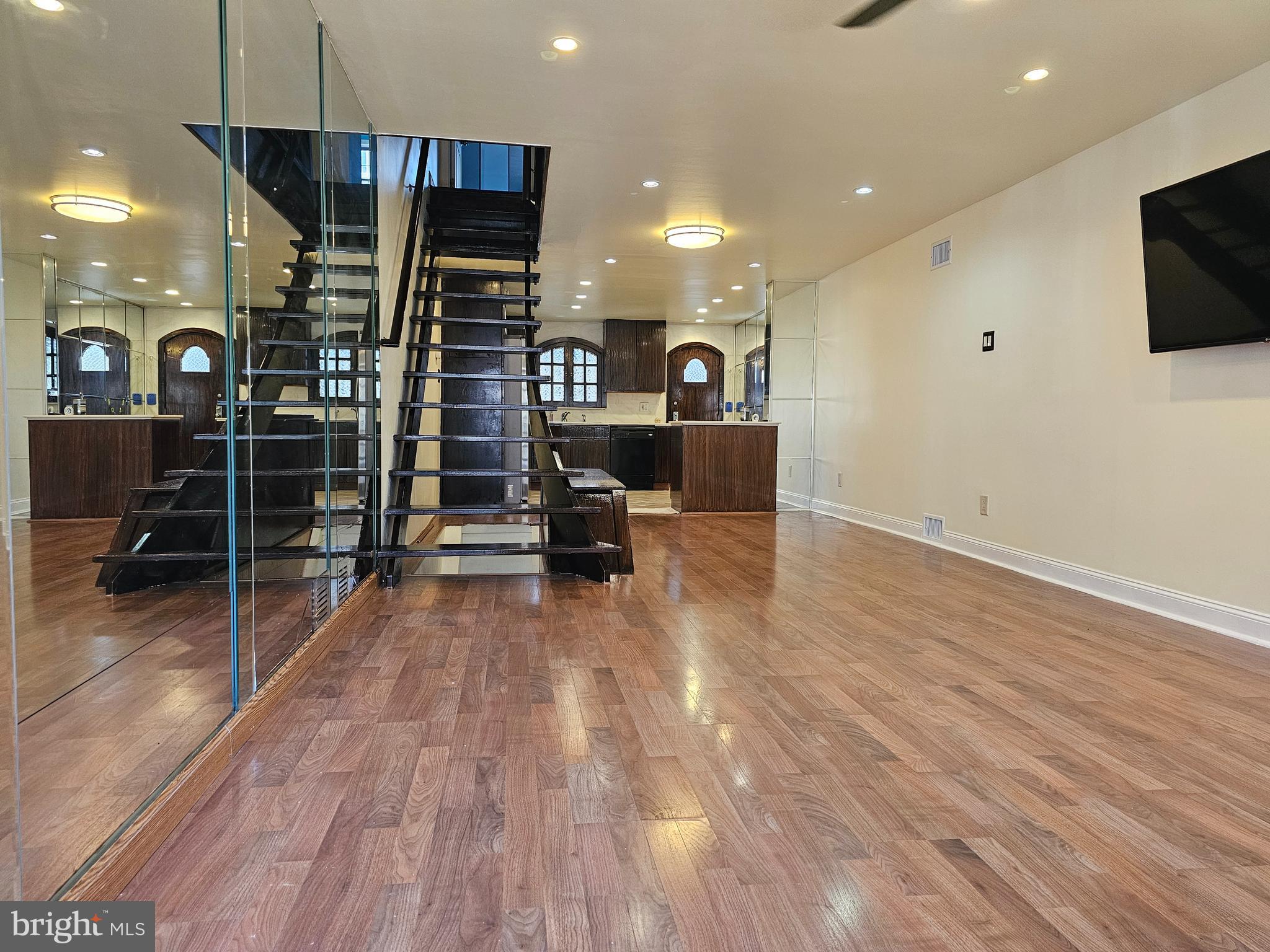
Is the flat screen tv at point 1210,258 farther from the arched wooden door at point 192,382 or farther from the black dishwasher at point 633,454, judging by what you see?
the black dishwasher at point 633,454

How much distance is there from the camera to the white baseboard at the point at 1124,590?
11.3 feet

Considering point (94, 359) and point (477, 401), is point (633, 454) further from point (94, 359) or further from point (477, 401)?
point (94, 359)

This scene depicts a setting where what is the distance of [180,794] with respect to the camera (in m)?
1.68

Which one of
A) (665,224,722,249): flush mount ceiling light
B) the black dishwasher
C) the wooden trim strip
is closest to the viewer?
the wooden trim strip

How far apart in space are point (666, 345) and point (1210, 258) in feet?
29.3

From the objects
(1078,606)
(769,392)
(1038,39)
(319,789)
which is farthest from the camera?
(769,392)

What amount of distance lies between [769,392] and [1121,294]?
452 centimetres

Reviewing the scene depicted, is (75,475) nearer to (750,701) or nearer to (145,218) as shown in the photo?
(145,218)

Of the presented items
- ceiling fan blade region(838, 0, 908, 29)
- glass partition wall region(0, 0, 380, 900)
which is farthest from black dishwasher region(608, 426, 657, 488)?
ceiling fan blade region(838, 0, 908, 29)

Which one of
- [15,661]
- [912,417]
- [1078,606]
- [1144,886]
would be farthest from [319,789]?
[912,417]

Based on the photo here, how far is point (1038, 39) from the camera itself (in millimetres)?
3150

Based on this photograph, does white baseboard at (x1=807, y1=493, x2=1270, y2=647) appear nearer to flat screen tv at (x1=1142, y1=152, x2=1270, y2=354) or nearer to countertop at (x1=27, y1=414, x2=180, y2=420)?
flat screen tv at (x1=1142, y1=152, x2=1270, y2=354)

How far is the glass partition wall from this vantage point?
3.74ft

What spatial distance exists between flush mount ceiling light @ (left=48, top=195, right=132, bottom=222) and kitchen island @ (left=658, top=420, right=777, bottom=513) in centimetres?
673
